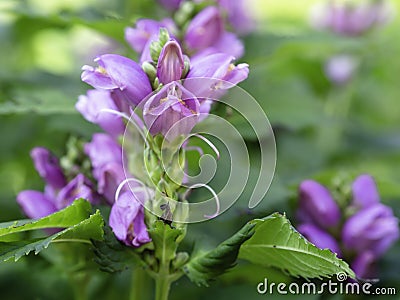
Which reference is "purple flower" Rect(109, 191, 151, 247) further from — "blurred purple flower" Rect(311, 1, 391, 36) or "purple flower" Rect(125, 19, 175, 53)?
"blurred purple flower" Rect(311, 1, 391, 36)

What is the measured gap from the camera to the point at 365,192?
1.21 meters

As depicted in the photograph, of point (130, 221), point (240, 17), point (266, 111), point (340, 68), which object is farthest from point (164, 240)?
point (340, 68)

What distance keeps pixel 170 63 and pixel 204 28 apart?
0.42 m

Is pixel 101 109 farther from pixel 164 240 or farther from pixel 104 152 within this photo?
pixel 164 240

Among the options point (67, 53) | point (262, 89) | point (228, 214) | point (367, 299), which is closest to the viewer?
point (228, 214)

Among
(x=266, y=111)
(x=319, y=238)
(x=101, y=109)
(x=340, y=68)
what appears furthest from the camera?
(x=340, y=68)

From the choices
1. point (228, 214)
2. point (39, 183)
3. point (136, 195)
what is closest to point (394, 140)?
point (228, 214)

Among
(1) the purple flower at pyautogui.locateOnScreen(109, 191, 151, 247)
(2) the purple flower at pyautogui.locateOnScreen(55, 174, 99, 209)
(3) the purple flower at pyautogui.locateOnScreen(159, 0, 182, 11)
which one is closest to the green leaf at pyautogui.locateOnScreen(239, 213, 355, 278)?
(1) the purple flower at pyautogui.locateOnScreen(109, 191, 151, 247)

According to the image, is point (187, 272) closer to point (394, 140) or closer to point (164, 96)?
point (164, 96)

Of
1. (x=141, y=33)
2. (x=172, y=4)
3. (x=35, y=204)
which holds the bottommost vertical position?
(x=35, y=204)

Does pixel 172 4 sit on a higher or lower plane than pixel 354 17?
lower

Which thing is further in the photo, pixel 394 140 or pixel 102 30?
pixel 394 140

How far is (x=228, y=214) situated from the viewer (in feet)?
3.73

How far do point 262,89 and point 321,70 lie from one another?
1.94ft
